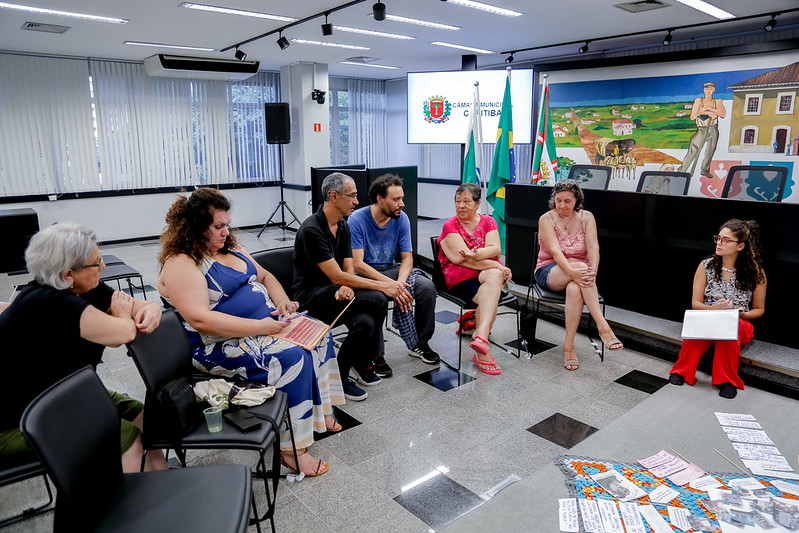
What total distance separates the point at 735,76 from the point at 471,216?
429 cm

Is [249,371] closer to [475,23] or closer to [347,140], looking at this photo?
[475,23]

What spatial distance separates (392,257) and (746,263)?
87.2 inches

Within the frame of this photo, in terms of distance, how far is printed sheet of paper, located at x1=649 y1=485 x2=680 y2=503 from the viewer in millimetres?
1556

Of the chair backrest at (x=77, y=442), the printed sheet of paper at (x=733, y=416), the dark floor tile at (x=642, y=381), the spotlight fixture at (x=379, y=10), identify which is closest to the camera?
the chair backrest at (x=77, y=442)

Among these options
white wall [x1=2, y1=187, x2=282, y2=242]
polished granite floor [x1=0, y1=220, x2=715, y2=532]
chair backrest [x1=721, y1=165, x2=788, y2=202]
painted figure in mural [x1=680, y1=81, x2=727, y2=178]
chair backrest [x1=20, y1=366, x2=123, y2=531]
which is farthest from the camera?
white wall [x1=2, y1=187, x2=282, y2=242]

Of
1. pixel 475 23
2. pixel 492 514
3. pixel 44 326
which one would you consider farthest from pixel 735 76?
pixel 44 326

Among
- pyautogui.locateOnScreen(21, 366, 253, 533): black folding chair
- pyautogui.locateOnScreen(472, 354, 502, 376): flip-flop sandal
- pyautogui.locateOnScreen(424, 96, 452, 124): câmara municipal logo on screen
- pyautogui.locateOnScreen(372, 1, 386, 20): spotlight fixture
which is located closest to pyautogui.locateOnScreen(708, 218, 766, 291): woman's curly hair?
pyautogui.locateOnScreen(472, 354, 502, 376): flip-flop sandal

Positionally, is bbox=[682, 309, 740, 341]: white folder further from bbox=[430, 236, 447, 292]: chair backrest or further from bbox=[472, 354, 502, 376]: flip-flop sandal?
bbox=[430, 236, 447, 292]: chair backrest

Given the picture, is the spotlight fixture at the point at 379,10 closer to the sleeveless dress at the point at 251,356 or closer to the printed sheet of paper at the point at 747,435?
the sleeveless dress at the point at 251,356

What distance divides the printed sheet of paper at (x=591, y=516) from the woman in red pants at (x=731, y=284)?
187cm

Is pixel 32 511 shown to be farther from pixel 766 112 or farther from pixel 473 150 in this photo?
pixel 766 112

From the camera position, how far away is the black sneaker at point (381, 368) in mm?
3557

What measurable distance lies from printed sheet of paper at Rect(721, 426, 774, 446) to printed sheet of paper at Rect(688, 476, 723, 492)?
370mm

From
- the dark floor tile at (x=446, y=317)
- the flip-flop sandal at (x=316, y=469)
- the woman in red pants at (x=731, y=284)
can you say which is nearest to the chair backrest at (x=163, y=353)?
the flip-flop sandal at (x=316, y=469)
